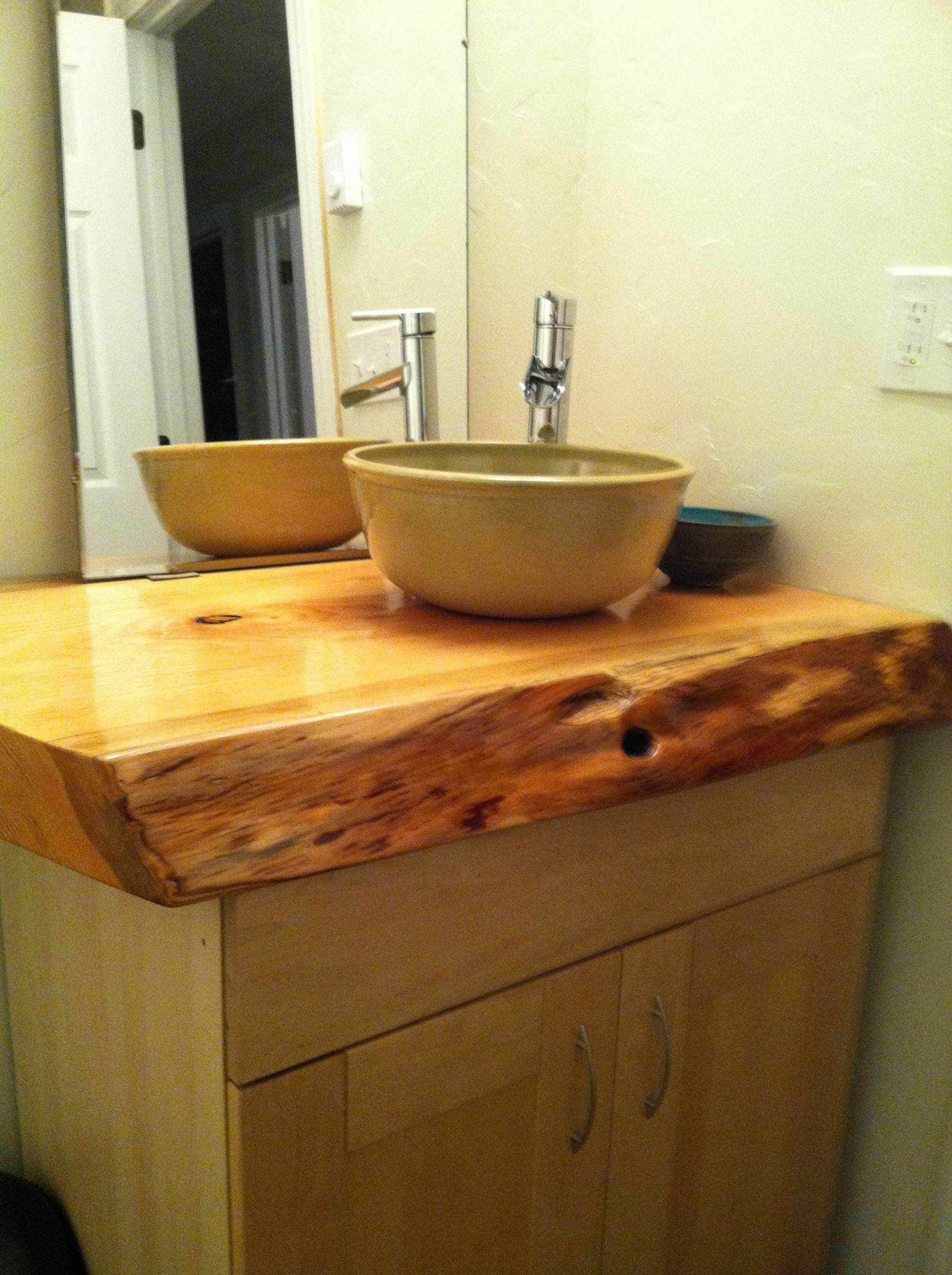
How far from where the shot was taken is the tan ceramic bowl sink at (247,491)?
0.97 m

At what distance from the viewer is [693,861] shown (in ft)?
2.58

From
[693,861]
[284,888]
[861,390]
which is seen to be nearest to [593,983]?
[693,861]

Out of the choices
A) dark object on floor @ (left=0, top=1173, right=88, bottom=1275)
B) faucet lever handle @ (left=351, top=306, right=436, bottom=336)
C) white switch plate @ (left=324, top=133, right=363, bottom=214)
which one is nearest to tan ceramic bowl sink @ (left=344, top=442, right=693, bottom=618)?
faucet lever handle @ (left=351, top=306, right=436, bottom=336)

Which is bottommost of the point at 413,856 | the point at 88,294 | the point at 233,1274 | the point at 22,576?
the point at 233,1274

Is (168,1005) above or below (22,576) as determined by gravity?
below

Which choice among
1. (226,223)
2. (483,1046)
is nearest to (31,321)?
(226,223)

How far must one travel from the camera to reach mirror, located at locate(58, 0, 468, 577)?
0.95 metres

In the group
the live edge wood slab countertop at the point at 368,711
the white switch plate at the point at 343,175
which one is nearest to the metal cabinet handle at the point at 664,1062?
the live edge wood slab countertop at the point at 368,711

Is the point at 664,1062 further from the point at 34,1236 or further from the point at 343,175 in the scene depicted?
the point at 343,175

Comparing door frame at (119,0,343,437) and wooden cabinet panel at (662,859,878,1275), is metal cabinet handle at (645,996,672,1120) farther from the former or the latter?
door frame at (119,0,343,437)

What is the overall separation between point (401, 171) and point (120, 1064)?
3.52 ft

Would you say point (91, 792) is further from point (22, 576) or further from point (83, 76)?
point (83, 76)

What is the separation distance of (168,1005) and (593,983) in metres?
0.31

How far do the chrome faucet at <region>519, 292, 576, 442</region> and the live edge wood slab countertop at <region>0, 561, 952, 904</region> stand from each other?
0.25 metres
